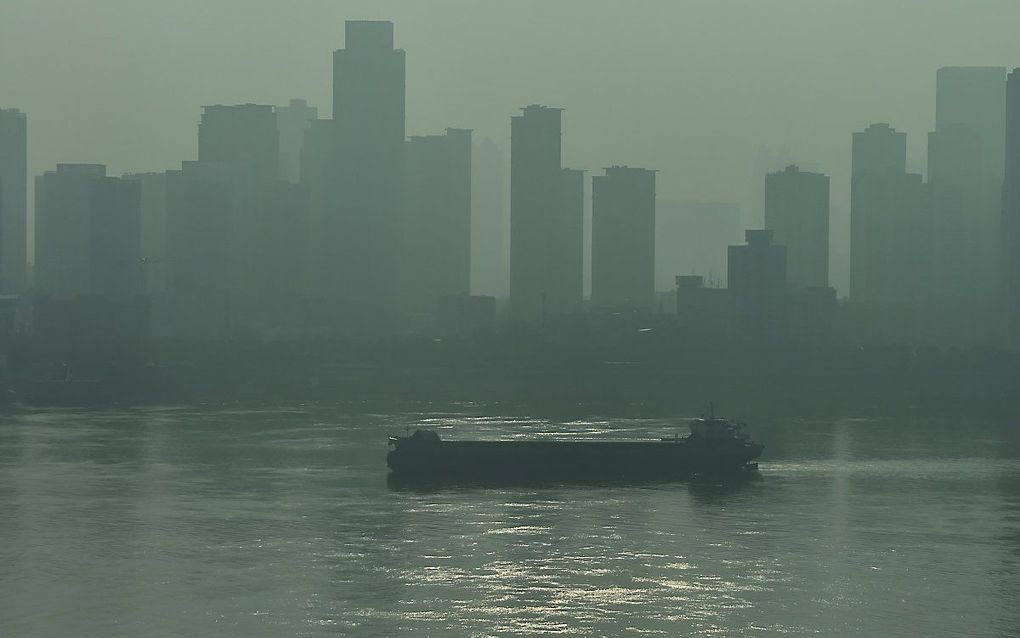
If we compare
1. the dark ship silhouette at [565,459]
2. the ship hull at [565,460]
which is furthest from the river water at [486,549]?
the ship hull at [565,460]

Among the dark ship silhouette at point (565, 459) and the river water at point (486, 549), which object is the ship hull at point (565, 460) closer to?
the dark ship silhouette at point (565, 459)

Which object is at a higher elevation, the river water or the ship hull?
the ship hull

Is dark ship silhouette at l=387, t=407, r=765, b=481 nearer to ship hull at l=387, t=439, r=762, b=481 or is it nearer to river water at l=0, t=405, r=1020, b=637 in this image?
ship hull at l=387, t=439, r=762, b=481

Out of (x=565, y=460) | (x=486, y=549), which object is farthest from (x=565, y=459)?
(x=486, y=549)

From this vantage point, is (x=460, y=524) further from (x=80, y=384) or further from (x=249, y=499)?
(x=80, y=384)

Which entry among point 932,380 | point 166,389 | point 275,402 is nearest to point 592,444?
point 275,402

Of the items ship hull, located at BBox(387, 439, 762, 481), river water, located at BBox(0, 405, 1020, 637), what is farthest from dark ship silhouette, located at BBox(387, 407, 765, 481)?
Answer: river water, located at BBox(0, 405, 1020, 637)

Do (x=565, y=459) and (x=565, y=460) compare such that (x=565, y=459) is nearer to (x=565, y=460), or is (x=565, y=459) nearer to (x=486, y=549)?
(x=565, y=460)
